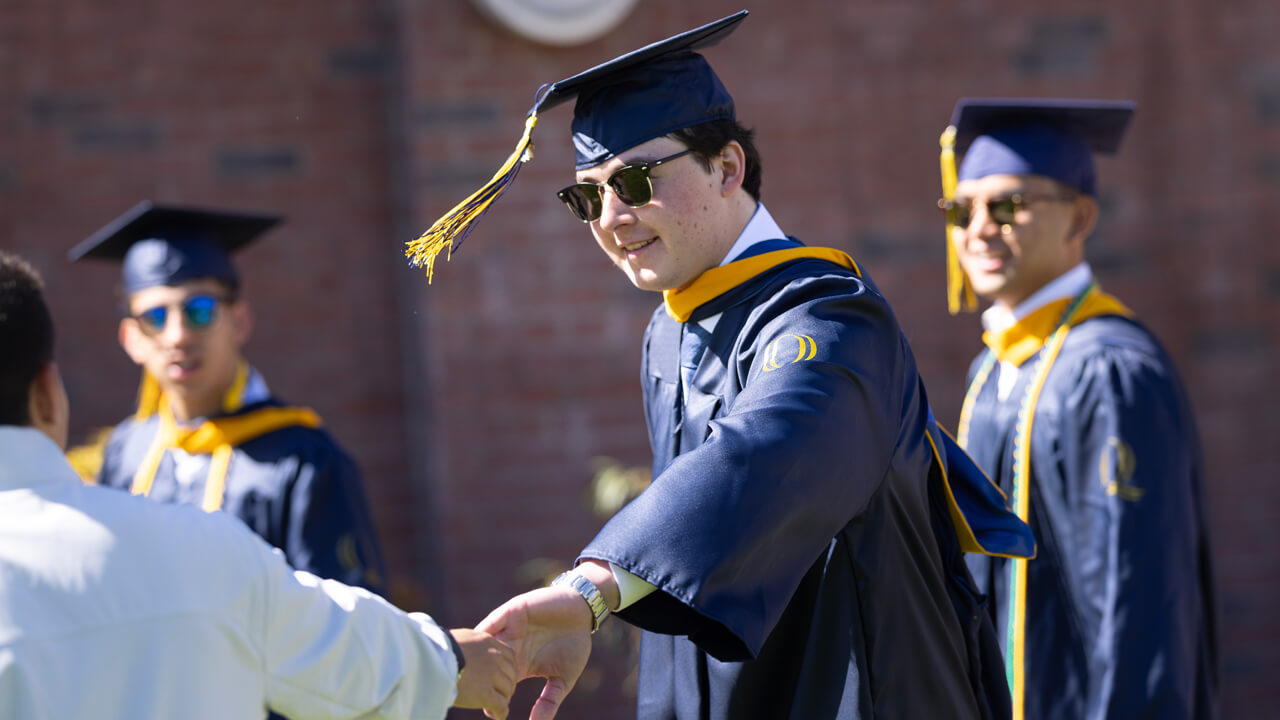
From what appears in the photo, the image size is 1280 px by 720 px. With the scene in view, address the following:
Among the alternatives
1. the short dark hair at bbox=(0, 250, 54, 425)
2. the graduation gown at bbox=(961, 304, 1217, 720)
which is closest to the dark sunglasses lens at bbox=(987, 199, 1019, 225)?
the graduation gown at bbox=(961, 304, 1217, 720)

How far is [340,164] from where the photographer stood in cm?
460

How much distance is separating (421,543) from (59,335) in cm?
157

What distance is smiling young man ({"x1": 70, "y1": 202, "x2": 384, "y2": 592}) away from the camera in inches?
133

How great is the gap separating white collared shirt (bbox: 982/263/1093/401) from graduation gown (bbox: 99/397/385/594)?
1.87 m

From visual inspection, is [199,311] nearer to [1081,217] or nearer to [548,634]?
[548,634]

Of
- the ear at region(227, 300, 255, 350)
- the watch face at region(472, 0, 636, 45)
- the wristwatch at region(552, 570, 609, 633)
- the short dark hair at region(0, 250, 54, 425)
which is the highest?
the watch face at region(472, 0, 636, 45)

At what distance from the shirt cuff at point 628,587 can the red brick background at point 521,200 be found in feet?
8.74

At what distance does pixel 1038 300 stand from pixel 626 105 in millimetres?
1621

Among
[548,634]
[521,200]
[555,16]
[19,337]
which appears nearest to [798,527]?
[548,634]

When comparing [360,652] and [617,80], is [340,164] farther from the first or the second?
[360,652]

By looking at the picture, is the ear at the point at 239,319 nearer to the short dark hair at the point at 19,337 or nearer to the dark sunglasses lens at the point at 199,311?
the dark sunglasses lens at the point at 199,311

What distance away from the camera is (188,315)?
3.54m

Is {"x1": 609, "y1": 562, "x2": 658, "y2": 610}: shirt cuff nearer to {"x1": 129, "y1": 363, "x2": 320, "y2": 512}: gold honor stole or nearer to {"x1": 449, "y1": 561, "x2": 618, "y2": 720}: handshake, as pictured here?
{"x1": 449, "y1": 561, "x2": 618, "y2": 720}: handshake

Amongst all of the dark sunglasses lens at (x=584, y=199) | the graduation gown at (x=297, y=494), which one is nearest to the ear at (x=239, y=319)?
the graduation gown at (x=297, y=494)
